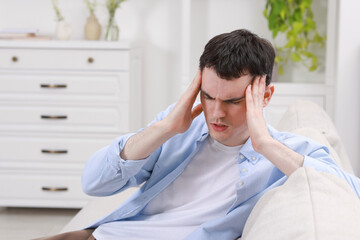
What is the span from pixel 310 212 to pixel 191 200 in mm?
840

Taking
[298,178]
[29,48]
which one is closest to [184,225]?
[298,178]

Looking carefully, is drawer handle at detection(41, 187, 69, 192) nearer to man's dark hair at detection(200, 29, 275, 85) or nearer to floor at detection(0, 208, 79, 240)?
floor at detection(0, 208, 79, 240)

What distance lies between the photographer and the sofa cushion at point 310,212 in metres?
0.84

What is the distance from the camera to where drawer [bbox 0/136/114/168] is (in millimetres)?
3965

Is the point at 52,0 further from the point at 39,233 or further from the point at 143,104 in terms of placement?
the point at 39,233

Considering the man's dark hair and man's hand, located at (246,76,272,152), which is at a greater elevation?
the man's dark hair

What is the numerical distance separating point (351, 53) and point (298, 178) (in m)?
2.92

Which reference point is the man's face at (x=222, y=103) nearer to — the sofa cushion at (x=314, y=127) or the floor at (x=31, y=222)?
the sofa cushion at (x=314, y=127)

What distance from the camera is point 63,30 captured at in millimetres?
4188

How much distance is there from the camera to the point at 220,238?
158cm

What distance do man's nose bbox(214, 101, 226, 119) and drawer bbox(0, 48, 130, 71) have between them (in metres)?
2.43

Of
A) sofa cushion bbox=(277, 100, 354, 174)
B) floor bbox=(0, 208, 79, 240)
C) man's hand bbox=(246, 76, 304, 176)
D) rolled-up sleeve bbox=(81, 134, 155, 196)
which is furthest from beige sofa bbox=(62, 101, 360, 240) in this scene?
floor bbox=(0, 208, 79, 240)

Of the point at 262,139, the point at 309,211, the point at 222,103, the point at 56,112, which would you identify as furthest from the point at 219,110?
the point at 56,112

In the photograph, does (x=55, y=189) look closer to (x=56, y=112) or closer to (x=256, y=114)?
(x=56, y=112)
